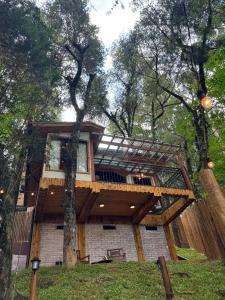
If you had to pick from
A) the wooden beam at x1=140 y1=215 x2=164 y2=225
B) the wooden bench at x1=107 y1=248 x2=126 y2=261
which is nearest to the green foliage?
the wooden bench at x1=107 y1=248 x2=126 y2=261

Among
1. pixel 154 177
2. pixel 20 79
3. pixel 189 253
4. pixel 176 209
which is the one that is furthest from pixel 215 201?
pixel 20 79

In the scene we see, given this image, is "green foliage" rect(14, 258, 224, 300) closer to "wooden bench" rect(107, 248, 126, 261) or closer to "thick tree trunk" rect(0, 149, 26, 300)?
"thick tree trunk" rect(0, 149, 26, 300)

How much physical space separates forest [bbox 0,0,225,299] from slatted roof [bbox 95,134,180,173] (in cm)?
141

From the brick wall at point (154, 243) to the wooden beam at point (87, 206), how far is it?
11.3 feet

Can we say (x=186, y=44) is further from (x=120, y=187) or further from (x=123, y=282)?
(x=123, y=282)

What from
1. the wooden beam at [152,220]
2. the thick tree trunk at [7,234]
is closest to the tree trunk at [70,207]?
the thick tree trunk at [7,234]

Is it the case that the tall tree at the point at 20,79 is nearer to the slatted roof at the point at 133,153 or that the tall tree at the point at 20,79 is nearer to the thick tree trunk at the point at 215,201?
the slatted roof at the point at 133,153

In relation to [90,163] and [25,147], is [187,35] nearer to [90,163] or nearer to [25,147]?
[90,163]

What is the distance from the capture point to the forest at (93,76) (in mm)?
8531

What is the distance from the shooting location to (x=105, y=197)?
455 inches

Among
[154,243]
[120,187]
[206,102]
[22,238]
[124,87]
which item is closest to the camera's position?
[206,102]

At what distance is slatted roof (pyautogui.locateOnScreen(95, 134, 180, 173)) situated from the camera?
1230cm

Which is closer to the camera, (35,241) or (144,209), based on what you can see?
(35,241)

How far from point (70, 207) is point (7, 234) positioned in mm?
2307
